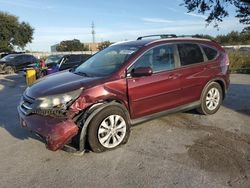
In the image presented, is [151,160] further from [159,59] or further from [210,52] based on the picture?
[210,52]

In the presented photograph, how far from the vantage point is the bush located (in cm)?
1681

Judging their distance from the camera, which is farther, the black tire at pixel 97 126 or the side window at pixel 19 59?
the side window at pixel 19 59

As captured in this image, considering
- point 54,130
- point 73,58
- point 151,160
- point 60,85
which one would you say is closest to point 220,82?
point 151,160

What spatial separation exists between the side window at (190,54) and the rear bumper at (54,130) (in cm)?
265

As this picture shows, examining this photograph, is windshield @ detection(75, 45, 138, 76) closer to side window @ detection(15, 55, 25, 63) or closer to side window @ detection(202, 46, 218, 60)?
side window @ detection(202, 46, 218, 60)

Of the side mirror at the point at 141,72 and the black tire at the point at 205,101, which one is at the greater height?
the side mirror at the point at 141,72

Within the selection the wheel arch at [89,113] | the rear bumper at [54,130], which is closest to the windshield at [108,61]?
the wheel arch at [89,113]

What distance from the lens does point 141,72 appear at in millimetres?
5391

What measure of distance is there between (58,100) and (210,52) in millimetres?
3606

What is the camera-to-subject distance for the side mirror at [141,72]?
5.40m

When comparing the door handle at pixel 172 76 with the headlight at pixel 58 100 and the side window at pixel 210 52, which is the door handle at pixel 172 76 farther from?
the headlight at pixel 58 100

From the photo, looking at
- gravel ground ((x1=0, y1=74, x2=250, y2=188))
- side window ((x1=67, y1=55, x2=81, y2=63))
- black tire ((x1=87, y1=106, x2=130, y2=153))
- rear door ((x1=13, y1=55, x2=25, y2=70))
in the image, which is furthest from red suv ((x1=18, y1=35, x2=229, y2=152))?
rear door ((x1=13, y1=55, x2=25, y2=70))

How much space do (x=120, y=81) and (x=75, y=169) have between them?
159 centimetres

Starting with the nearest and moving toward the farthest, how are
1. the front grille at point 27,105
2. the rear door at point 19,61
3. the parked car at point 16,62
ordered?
the front grille at point 27,105 → the parked car at point 16,62 → the rear door at point 19,61
